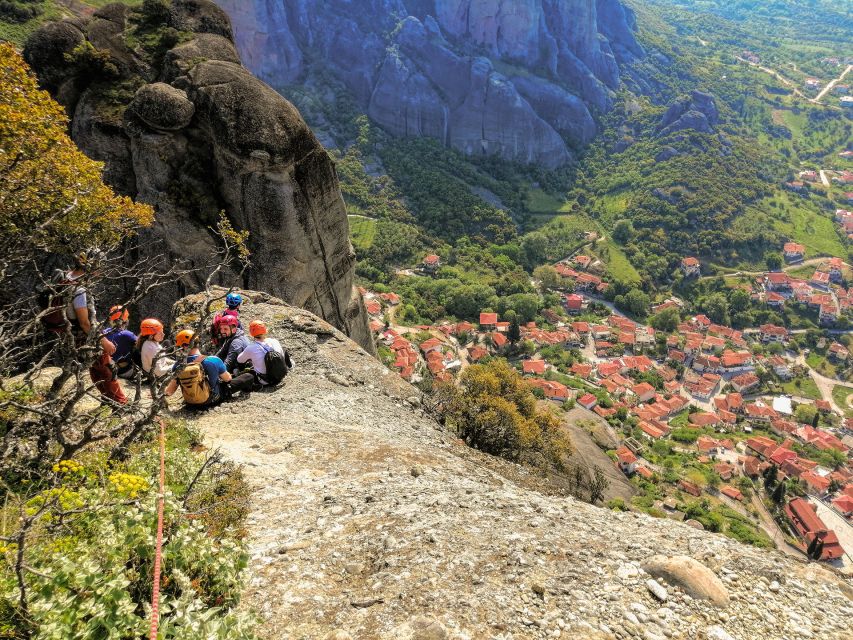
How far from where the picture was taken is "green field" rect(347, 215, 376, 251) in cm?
7444

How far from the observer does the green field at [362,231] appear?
7444 cm

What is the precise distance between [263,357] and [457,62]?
386ft

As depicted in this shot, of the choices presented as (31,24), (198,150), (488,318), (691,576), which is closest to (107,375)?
(691,576)

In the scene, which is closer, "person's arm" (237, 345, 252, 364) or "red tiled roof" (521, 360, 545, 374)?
"person's arm" (237, 345, 252, 364)

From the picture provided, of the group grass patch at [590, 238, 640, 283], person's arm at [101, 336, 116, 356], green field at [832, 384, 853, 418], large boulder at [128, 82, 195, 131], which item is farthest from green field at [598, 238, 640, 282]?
person's arm at [101, 336, 116, 356]

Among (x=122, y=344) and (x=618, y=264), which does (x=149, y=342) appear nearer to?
(x=122, y=344)

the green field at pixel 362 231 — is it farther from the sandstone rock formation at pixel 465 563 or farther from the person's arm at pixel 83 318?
the sandstone rock formation at pixel 465 563

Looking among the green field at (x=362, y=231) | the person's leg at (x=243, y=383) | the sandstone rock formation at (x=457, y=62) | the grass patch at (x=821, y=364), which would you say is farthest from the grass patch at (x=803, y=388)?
the person's leg at (x=243, y=383)

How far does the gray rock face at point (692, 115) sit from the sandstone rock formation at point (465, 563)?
426 feet

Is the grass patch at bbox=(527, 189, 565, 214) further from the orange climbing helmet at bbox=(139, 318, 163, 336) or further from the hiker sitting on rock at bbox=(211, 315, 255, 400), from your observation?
the orange climbing helmet at bbox=(139, 318, 163, 336)

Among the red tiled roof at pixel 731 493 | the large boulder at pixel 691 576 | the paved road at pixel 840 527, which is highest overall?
the large boulder at pixel 691 576

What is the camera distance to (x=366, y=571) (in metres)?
5.69

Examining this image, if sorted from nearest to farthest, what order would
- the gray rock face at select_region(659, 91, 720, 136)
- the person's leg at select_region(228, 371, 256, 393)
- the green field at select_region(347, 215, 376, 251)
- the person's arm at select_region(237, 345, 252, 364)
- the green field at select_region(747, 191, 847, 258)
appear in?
the person's leg at select_region(228, 371, 256, 393)
the person's arm at select_region(237, 345, 252, 364)
the green field at select_region(347, 215, 376, 251)
the green field at select_region(747, 191, 847, 258)
the gray rock face at select_region(659, 91, 720, 136)

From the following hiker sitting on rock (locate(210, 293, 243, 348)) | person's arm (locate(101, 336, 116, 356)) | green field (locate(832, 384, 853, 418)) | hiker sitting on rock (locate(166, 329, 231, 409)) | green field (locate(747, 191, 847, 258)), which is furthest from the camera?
green field (locate(747, 191, 847, 258))
